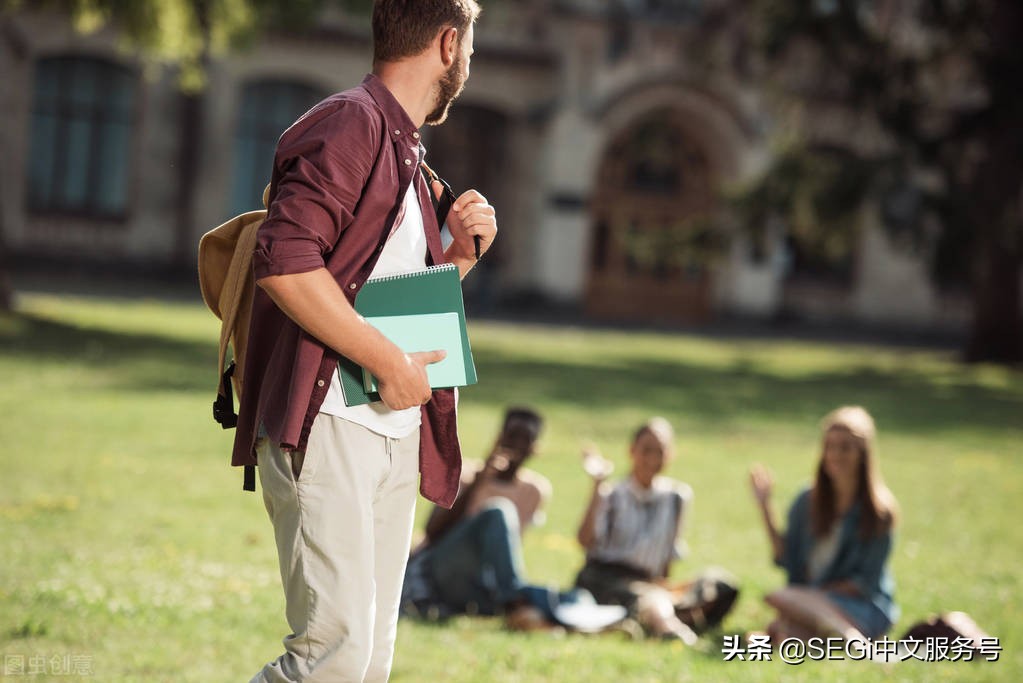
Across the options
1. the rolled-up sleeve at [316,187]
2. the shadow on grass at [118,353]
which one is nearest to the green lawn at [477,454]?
the shadow on grass at [118,353]

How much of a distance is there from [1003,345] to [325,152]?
75.6 ft

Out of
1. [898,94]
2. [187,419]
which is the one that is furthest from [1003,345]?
[187,419]

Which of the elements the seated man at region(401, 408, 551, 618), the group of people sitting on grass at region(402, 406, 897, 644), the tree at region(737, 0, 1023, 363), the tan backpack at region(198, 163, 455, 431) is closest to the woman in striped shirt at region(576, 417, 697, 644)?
the group of people sitting on grass at region(402, 406, 897, 644)

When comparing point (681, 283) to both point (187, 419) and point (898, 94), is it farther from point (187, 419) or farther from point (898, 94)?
point (187, 419)

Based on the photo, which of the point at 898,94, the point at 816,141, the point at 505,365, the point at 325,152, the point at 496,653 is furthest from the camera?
the point at 816,141

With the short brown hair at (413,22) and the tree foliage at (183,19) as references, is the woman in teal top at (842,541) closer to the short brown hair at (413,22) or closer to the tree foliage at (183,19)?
the short brown hair at (413,22)

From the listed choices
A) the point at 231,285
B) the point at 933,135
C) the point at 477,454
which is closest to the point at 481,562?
the point at 231,285

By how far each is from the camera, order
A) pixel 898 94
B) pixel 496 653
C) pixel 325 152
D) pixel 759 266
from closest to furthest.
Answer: pixel 325 152
pixel 496 653
pixel 898 94
pixel 759 266

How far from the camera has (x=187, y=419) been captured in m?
12.2

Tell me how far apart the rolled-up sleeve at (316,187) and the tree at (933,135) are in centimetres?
2001

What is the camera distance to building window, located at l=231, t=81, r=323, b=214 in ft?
90.2

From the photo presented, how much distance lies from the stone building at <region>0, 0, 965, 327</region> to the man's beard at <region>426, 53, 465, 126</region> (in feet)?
68.8

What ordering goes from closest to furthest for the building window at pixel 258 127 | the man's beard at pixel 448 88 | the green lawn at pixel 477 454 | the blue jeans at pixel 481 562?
the man's beard at pixel 448 88 < the green lawn at pixel 477 454 < the blue jeans at pixel 481 562 < the building window at pixel 258 127

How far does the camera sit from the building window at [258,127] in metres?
27.5
